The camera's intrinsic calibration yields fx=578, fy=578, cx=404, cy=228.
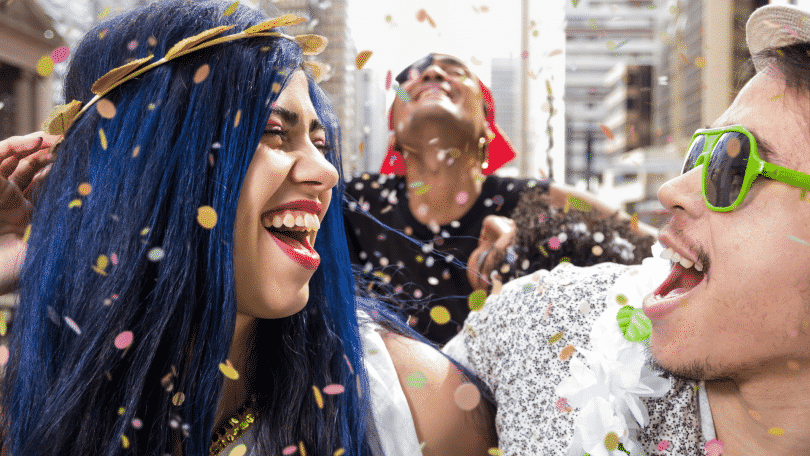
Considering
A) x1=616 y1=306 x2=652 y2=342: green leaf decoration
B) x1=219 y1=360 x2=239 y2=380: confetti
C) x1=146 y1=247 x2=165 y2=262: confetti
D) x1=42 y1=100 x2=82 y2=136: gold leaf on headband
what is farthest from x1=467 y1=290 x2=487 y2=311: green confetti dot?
x1=42 y1=100 x2=82 y2=136: gold leaf on headband

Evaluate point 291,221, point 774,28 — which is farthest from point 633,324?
point 291,221

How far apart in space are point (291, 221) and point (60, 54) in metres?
0.56

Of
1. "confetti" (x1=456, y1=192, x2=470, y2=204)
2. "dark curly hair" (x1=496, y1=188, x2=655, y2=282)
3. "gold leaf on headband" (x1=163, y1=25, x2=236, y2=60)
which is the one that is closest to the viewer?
"gold leaf on headband" (x1=163, y1=25, x2=236, y2=60)

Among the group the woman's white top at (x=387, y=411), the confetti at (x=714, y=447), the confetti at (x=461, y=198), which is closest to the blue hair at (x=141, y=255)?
the woman's white top at (x=387, y=411)

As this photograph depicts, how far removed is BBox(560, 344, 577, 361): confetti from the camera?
3.98 ft

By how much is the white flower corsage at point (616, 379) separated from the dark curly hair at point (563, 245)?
31 centimetres

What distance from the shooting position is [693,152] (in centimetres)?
108

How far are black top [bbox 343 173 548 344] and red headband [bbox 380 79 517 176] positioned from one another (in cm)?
11

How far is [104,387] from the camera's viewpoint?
0.99 metres

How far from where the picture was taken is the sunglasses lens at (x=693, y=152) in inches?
41.4

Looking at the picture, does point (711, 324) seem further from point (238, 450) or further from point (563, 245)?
point (238, 450)

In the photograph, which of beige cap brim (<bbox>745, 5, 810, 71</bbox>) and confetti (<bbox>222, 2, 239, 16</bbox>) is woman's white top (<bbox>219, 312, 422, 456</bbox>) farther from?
beige cap brim (<bbox>745, 5, 810, 71</bbox>)

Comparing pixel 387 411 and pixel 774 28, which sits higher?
pixel 774 28

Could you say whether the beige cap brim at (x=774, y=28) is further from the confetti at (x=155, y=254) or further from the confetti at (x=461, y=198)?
the confetti at (x=461, y=198)
